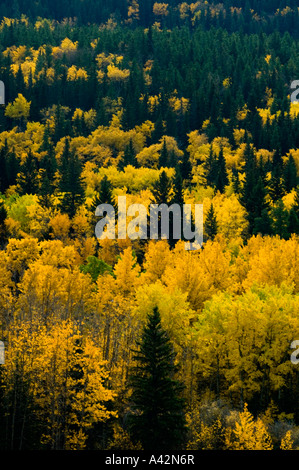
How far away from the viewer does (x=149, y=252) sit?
68062 millimetres

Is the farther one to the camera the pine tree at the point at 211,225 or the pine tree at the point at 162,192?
the pine tree at the point at 162,192

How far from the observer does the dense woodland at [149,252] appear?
35844 mm

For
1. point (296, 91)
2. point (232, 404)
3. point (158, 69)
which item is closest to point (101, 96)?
point (158, 69)

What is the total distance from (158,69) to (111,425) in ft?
478

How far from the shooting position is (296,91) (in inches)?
6181

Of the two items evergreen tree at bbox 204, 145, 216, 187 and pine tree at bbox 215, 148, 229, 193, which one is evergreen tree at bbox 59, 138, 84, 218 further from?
evergreen tree at bbox 204, 145, 216, 187

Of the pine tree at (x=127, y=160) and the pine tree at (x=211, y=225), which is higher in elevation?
the pine tree at (x=127, y=160)

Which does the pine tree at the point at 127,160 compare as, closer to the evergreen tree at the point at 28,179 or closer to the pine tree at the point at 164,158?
the pine tree at the point at 164,158

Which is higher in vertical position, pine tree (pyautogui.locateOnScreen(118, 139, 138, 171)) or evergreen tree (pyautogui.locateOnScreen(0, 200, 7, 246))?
pine tree (pyautogui.locateOnScreen(118, 139, 138, 171))

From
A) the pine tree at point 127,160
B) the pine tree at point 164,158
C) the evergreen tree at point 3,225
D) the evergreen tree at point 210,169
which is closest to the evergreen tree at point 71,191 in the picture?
the evergreen tree at point 3,225

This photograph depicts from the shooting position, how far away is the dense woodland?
35.8m

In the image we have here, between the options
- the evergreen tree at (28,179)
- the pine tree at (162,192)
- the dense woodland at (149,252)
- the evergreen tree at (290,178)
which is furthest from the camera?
the evergreen tree at (28,179)

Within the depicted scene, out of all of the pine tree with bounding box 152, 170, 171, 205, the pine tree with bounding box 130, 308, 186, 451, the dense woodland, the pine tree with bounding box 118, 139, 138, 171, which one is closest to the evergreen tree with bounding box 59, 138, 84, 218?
the dense woodland

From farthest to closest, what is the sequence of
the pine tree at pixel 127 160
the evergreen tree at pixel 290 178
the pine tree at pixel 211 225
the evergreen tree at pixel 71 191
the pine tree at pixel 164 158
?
1. the pine tree at pixel 164 158
2. the pine tree at pixel 127 160
3. the evergreen tree at pixel 290 178
4. the evergreen tree at pixel 71 191
5. the pine tree at pixel 211 225
